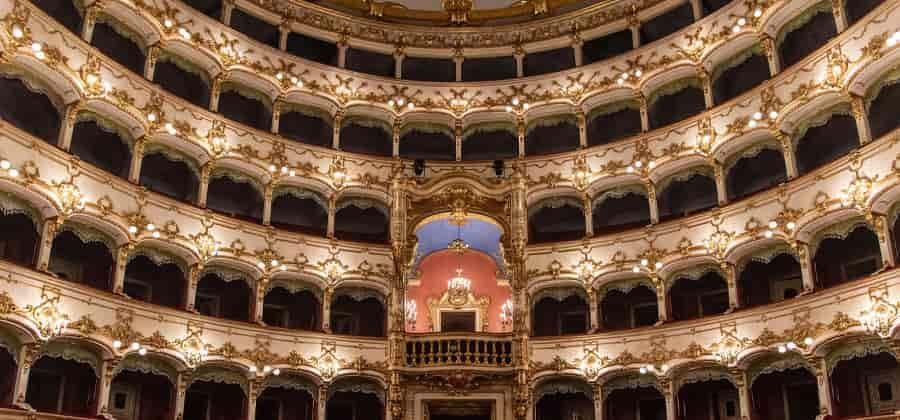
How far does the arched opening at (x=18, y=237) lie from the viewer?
24.8 m

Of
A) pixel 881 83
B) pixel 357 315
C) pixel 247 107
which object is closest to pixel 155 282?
pixel 357 315

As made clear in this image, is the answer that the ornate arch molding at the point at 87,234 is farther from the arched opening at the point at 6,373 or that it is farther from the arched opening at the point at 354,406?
the arched opening at the point at 354,406

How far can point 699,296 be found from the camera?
102 ft

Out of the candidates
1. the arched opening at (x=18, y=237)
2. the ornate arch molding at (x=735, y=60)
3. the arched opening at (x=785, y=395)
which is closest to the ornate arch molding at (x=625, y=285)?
the arched opening at (x=785, y=395)

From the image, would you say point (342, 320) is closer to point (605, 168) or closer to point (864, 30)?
point (605, 168)

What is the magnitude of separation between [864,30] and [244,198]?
78.6 feet

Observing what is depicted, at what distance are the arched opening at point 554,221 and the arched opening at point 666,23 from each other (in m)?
8.22

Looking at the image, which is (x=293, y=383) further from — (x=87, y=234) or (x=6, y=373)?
(x=6, y=373)

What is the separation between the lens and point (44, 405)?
Answer: 2538 centimetres

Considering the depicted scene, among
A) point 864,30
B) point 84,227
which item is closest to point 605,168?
point 864,30

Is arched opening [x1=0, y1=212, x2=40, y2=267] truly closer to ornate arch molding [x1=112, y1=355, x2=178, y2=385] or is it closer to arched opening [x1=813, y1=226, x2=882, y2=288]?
ornate arch molding [x1=112, y1=355, x2=178, y2=385]

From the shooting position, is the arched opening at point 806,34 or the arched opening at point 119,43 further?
the arched opening at point 119,43

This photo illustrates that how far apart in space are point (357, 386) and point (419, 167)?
31.1 feet

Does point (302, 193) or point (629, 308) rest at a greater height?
point (302, 193)
